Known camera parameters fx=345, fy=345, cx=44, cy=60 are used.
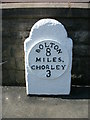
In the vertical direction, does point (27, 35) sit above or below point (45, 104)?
above

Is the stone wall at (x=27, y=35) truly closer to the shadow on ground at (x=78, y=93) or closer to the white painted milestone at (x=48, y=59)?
the shadow on ground at (x=78, y=93)

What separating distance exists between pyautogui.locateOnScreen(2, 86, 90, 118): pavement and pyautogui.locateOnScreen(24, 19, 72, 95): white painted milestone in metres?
0.12

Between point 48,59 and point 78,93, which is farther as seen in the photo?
point 78,93

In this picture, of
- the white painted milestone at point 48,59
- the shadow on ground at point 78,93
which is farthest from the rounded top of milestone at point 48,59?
the shadow on ground at point 78,93

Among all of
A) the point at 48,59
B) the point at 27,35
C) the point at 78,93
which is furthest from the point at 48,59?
the point at 78,93

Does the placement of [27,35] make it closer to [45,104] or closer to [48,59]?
[48,59]

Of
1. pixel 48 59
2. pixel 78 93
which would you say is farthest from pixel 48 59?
pixel 78 93

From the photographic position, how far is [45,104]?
15.6 feet

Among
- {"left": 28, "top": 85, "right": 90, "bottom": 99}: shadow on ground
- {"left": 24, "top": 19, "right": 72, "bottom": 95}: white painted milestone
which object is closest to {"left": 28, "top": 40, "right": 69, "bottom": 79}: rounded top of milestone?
{"left": 24, "top": 19, "right": 72, "bottom": 95}: white painted milestone

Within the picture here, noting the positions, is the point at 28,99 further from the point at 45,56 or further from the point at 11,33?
the point at 11,33

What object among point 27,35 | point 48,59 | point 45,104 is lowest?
point 45,104

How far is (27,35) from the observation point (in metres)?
5.00

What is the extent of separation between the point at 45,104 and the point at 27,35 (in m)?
1.03

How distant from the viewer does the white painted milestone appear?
461cm
